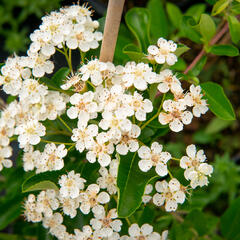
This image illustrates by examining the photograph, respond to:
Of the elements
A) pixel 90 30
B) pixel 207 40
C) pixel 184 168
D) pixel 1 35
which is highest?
pixel 1 35

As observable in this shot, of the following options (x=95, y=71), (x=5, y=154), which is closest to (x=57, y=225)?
(x=5, y=154)

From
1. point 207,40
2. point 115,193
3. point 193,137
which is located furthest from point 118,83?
point 193,137

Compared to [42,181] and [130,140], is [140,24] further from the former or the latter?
[42,181]

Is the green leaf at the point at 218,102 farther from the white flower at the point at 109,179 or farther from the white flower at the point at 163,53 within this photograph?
the white flower at the point at 109,179

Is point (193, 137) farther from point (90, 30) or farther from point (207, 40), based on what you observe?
point (90, 30)

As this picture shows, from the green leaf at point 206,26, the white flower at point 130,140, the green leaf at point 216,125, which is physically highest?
the green leaf at point 206,26

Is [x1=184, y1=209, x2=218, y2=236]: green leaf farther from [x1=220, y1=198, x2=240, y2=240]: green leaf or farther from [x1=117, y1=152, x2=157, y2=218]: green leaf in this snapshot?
[x1=117, y1=152, x2=157, y2=218]: green leaf

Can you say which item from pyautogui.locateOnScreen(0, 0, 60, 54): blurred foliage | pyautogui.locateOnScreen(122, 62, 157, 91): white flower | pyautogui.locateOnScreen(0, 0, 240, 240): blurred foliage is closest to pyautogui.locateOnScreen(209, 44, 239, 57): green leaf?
pyautogui.locateOnScreen(0, 0, 240, 240): blurred foliage

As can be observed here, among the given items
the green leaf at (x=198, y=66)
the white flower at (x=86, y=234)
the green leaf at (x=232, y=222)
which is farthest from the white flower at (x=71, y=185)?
the green leaf at (x=232, y=222)
